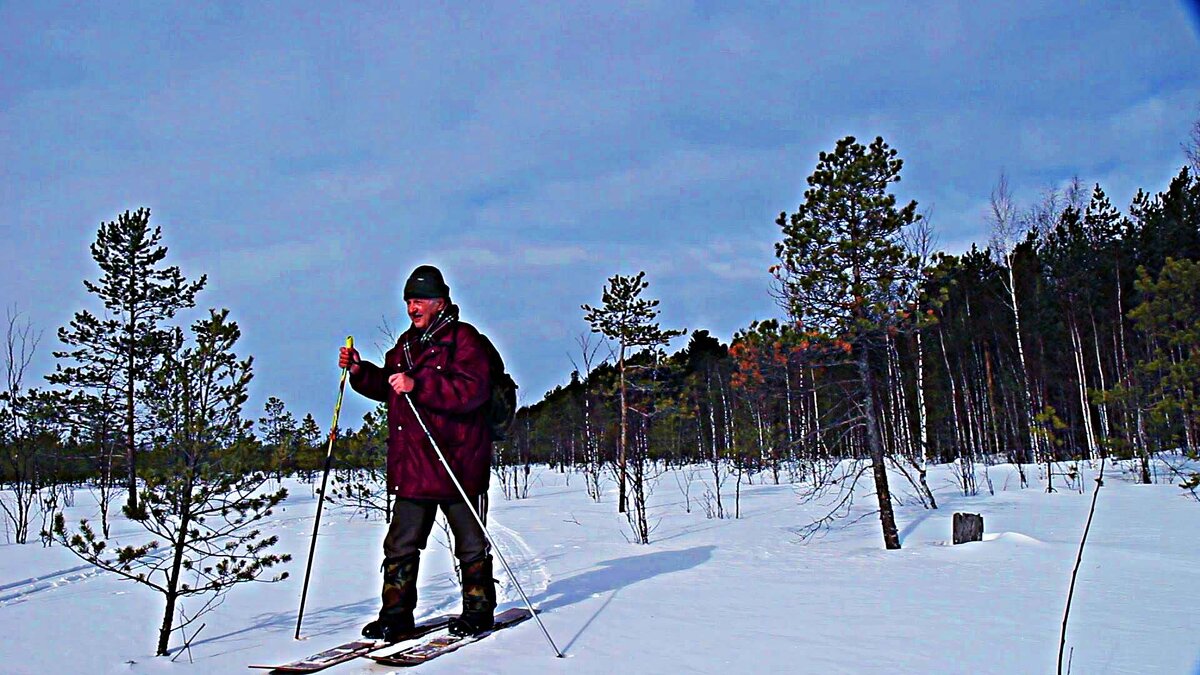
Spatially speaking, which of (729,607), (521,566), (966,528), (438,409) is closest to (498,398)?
(438,409)

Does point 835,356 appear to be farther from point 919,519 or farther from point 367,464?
point 367,464

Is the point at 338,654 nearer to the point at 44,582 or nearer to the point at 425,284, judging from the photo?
the point at 425,284

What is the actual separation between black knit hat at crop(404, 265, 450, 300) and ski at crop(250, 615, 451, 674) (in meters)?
2.06

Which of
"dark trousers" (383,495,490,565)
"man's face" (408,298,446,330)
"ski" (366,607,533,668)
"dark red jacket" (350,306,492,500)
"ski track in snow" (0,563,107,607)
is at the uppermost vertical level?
"man's face" (408,298,446,330)

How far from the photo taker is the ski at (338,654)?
3.77 meters

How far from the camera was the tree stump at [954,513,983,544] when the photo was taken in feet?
36.3

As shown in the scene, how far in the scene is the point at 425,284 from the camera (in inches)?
199

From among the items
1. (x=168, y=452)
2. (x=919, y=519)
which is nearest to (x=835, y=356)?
(x=919, y=519)

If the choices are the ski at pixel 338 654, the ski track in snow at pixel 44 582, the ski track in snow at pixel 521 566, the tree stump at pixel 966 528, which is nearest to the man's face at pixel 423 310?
the ski track in snow at pixel 521 566

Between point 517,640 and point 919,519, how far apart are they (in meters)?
12.7

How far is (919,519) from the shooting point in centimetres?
1513

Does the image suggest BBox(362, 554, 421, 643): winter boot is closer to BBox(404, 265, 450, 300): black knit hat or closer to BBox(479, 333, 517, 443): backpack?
BBox(479, 333, 517, 443): backpack

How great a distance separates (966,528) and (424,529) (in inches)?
358

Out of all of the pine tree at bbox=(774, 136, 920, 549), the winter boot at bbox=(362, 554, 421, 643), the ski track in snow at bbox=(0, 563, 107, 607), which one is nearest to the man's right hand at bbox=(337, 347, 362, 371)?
the winter boot at bbox=(362, 554, 421, 643)
